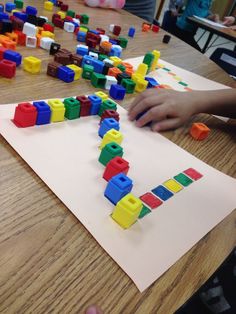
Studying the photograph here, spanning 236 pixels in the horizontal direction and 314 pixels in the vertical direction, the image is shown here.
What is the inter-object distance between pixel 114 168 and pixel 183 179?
0.46 ft

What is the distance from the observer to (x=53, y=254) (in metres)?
0.36

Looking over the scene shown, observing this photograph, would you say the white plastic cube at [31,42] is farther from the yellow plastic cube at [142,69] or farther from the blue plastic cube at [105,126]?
the blue plastic cube at [105,126]

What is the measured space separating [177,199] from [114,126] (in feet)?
0.64

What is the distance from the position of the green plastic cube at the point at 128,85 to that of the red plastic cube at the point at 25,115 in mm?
326

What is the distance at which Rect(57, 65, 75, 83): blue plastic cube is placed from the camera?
75cm

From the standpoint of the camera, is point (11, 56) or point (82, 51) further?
point (82, 51)

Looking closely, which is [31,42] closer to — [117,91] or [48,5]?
[117,91]

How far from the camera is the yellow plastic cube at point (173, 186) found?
1.67 ft

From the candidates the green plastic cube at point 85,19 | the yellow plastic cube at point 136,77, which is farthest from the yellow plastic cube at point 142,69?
the green plastic cube at point 85,19

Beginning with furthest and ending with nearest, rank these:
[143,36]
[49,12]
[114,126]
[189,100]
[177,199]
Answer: [143,36], [49,12], [189,100], [114,126], [177,199]

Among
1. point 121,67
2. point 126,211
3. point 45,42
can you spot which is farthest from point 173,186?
point 45,42

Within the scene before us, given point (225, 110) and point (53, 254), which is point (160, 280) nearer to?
point (53, 254)

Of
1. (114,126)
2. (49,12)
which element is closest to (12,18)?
(49,12)

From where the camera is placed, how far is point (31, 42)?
878 mm
